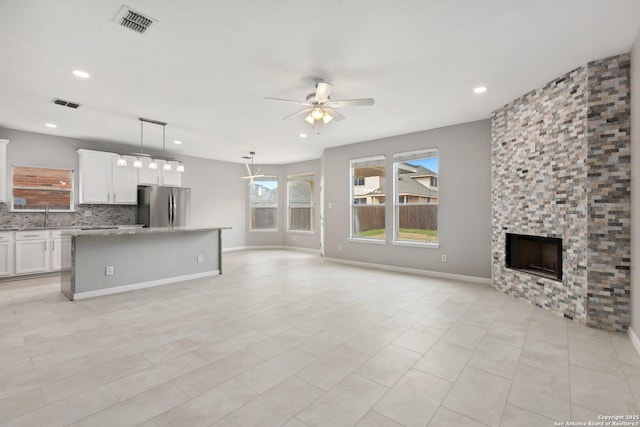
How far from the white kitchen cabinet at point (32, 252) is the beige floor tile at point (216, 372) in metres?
5.31

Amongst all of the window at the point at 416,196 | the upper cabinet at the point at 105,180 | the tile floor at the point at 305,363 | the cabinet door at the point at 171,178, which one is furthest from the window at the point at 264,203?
the tile floor at the point at 305,363

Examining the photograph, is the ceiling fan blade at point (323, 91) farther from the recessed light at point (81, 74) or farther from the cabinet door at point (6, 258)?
the cabinet door at point (6, 258)

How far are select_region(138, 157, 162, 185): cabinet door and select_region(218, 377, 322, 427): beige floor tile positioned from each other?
638cm

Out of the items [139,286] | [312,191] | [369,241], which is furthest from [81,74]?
[312,191]

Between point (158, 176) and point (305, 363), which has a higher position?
point (158, 176)

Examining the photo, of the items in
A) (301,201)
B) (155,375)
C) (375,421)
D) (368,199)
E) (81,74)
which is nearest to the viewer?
(375,421)

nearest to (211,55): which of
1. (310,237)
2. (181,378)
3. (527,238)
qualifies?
(181,378)

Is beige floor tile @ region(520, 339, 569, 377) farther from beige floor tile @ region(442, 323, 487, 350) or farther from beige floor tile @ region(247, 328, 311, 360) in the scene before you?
beige floor tile @ region(247, 328, 311, 360)

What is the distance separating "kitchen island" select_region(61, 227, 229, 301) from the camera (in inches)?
161

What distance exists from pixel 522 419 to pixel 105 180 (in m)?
7.63

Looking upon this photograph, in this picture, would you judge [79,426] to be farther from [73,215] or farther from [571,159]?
[73,215]

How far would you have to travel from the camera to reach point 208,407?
1.80 meters

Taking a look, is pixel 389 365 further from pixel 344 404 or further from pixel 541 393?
pixel 541 393

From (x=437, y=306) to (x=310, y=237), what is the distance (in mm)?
5581
